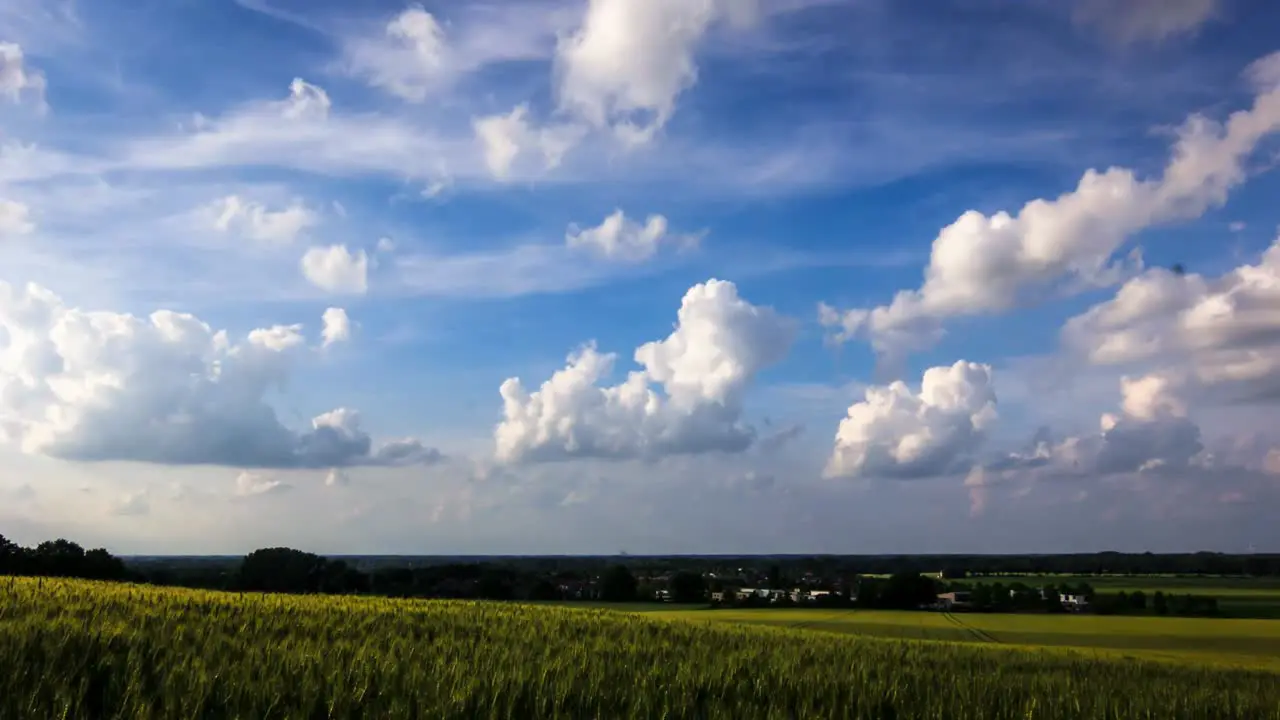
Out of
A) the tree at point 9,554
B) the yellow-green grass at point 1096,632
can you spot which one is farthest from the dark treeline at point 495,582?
the yellow-green grass at point 1096,632

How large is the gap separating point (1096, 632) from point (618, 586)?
44.4 m

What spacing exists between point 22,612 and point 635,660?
21.9ft

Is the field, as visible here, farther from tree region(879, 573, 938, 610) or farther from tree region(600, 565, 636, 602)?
tree region(879, 573, 938, 610)

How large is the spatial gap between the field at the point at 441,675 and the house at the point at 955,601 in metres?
85.7

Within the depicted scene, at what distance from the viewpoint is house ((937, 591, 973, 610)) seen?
93100 millimetres

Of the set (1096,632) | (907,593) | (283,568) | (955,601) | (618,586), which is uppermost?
(283,568)

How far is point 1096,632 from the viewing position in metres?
57.2

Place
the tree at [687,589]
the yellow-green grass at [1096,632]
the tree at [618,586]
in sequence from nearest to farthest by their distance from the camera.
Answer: the yellow-green grass at [1096,632]
the tree at [618,586]
the tree at [687,589]

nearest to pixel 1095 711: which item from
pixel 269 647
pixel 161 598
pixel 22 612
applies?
pixel 269 647

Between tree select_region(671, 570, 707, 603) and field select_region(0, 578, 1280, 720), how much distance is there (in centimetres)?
8333

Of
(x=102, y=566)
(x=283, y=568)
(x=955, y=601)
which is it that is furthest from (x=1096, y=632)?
(x=102, y=566)

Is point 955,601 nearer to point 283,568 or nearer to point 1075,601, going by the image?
point 1075,601

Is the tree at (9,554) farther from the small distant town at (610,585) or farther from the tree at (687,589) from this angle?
the tree at (687,589)

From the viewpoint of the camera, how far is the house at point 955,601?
305 ft
